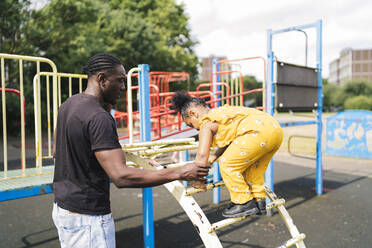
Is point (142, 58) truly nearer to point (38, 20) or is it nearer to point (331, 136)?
point (38, 20)

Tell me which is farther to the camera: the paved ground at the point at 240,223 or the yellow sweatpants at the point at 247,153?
the paved ground at the point at 240,223

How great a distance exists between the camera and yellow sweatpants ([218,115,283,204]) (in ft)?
7.43

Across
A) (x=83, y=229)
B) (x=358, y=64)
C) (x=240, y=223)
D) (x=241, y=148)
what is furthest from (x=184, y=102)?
(x=358, y=64)

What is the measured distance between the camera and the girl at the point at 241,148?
225 centimetres

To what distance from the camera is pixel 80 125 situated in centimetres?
152

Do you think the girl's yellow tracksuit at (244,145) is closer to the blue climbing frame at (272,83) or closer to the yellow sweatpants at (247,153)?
the yellow sweatpants at (247,153)

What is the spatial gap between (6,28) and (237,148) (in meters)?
11.7

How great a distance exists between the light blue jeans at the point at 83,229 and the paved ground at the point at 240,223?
7.80 ft

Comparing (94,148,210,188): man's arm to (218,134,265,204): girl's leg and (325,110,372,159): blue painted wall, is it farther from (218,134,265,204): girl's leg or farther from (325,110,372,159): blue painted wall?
(325,110,372,159): blue painted wall

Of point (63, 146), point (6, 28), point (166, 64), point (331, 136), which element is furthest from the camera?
point (166, 64)

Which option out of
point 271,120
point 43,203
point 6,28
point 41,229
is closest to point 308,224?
point 271,120

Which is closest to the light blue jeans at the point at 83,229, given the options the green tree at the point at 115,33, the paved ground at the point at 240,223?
the paved ground at the point at 240,223

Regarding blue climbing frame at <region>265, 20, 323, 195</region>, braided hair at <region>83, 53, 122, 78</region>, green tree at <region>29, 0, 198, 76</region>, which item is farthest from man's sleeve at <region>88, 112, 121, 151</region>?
green tree at <region>29, 0, 198, 76</region>

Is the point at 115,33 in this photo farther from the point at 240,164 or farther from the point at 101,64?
the point at 101,64
